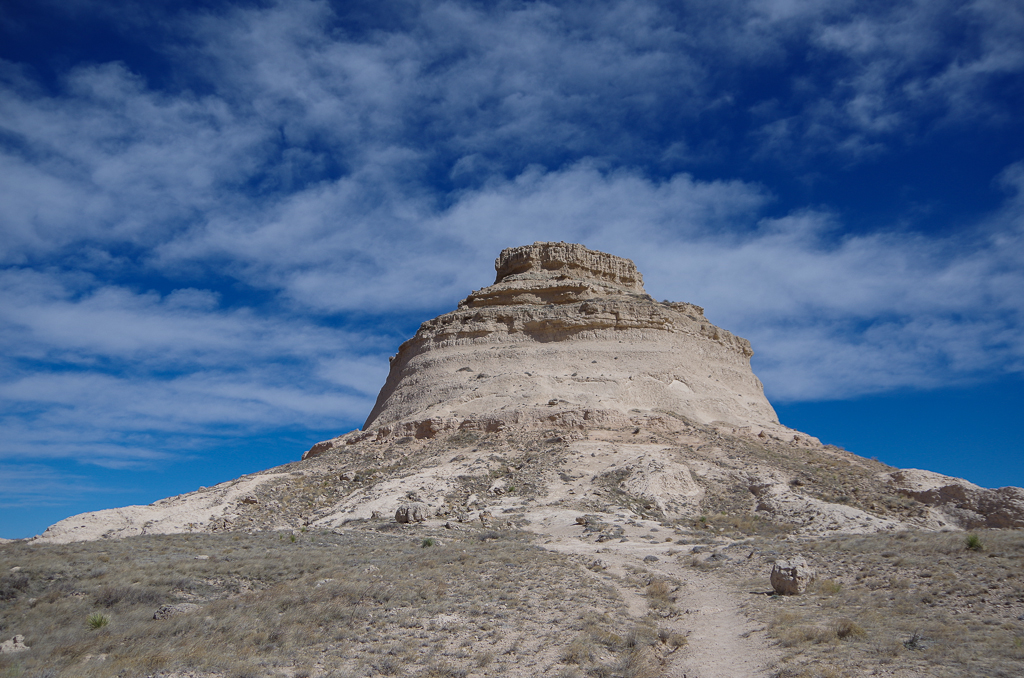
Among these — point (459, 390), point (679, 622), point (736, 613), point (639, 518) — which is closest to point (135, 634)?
point (679, 622)

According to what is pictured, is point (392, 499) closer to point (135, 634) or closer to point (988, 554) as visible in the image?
point (135, 634)

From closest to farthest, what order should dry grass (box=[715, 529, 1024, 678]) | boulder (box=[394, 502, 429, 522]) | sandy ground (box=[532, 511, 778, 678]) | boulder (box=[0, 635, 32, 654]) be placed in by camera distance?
dry grass (box=[715, 529, 1024, 678]) → sandy ground (box=[532, 511, 778, 678]) → boulder (box=[0, 635, 32, 654]) → boulder (box=[394, 502, 429, 522])

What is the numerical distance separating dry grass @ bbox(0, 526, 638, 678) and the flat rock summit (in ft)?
16.3

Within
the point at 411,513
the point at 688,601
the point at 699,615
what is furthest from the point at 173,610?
the point at 411,513

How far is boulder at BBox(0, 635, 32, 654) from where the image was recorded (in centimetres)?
967

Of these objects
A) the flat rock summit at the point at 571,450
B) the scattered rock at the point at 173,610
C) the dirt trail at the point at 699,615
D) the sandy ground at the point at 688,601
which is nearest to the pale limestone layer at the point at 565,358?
the flat rock summit at the point at 571,450

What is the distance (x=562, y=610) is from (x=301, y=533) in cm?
1090

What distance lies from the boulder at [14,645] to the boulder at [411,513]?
10973mm

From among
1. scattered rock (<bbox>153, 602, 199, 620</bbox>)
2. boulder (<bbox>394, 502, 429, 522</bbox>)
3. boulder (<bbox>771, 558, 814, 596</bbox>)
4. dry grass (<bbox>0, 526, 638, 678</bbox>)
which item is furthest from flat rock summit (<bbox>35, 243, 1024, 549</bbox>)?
scattered rock (<bbox>153, 602, 199, 620</bbox>)

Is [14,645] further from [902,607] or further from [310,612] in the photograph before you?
[902,607]

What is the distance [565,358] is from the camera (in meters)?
31.9

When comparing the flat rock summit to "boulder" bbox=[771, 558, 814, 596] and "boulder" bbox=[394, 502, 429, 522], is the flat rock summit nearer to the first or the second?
"boulder" bbox=[394, 502, 429, 522]

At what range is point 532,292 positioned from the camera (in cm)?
3609

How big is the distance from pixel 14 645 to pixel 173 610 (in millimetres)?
2163
